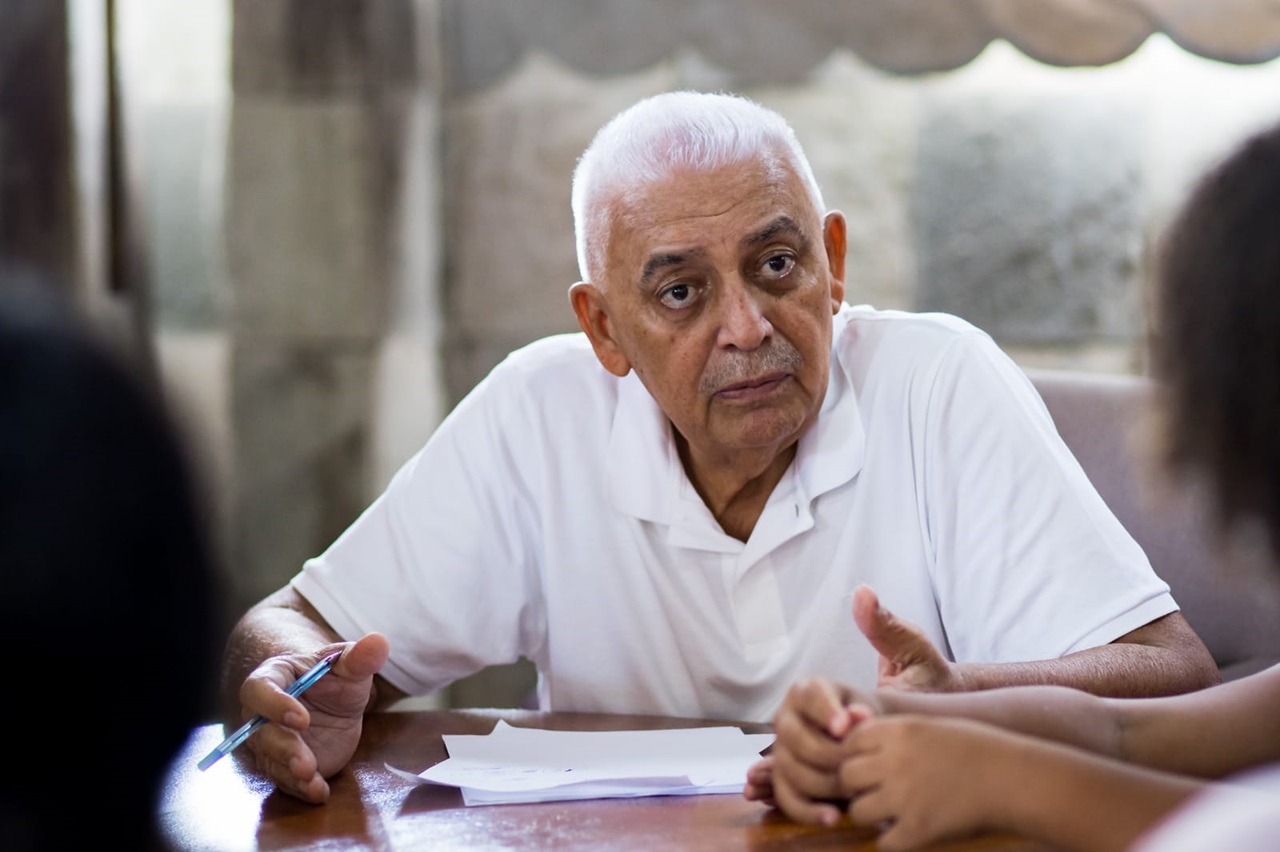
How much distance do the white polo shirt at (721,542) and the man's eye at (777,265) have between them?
221 mm

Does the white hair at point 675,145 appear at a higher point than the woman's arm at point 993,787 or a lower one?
higher

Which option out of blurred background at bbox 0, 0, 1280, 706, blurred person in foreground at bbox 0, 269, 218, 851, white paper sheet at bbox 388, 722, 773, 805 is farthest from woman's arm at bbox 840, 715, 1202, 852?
blurred background at bbox 0, 0, 1280, 706

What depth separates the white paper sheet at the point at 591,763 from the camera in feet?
4.27

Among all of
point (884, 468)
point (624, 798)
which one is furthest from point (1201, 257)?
→ point (884, 468)

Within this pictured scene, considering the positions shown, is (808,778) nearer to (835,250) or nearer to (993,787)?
(993,787)

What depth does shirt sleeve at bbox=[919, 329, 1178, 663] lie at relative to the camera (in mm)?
1641

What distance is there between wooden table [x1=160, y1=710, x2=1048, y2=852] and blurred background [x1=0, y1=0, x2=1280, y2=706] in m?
1.75

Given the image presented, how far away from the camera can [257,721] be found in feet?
4.66

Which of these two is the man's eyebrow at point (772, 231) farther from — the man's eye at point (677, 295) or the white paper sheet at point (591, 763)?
the white paper sheet at point (591, 763)

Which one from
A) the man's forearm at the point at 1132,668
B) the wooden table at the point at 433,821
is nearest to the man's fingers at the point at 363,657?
the wooden table at the point at 433,821

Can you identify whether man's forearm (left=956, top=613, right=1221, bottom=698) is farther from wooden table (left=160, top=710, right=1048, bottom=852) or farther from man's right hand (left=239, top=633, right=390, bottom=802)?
man's right hand (left=239, top=633, right=390, bottom=802)

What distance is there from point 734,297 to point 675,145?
0.23m

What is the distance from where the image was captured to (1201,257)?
106 centimetres

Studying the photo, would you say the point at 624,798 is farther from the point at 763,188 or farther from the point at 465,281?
the point at 465,281
